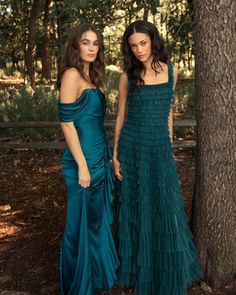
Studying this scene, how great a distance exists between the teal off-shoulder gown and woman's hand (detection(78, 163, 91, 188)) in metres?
0.09

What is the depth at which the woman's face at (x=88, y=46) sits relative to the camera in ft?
9.29

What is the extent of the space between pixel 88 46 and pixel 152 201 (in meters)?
1.21

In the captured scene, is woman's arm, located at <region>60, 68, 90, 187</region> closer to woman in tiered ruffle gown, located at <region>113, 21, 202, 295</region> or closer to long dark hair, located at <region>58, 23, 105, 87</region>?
long dark hair, located at <region>58, 23, 105, 87</region>

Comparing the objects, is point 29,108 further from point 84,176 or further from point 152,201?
point 152,201

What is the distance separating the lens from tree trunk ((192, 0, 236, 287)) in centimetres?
290

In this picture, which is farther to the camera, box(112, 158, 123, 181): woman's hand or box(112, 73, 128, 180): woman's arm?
box(112, 158, 123, 181): woman's hand

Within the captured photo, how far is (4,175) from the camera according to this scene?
677cm

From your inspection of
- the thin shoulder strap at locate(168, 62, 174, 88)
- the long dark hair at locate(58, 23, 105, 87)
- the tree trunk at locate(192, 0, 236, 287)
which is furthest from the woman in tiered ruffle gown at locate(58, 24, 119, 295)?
the tree trunk at locate(192, 0, 236, 287)

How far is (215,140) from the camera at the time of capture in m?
3.05

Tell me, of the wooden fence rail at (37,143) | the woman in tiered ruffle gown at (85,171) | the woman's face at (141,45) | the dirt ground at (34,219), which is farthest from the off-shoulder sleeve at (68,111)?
the wooden fence rail at (37,143)

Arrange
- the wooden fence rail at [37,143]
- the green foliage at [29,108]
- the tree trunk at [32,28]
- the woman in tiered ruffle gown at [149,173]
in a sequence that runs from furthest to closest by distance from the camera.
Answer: the tree trunk at [32,28]
the green foliage at [29,108]
the wooden fence rail at [37,143]
the woman in tiered ruffle gown at [149,173]

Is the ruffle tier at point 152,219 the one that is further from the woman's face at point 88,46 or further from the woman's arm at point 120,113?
the woman's face at point 88,46

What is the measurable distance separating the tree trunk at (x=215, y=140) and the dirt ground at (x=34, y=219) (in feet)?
1.00

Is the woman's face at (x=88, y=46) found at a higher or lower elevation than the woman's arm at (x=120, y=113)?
higher
